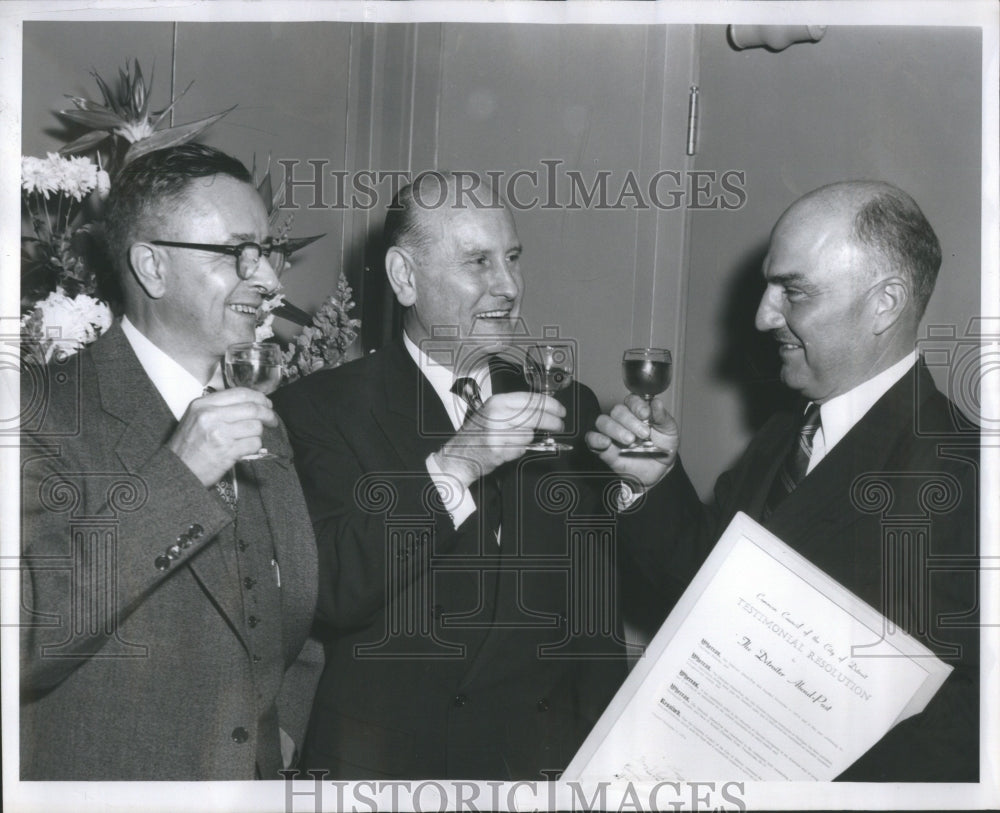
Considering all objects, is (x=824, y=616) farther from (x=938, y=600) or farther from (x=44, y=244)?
(x=44, y=244)

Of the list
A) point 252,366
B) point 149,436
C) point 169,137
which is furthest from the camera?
point 169,137

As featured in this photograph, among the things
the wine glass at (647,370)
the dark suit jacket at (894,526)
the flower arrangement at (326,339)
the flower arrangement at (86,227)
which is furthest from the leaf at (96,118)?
the dark suit jacket at (894,526)

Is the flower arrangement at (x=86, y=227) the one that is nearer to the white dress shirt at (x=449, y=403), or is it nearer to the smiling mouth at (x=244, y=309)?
the smiling mouth at (x=244, y=309)

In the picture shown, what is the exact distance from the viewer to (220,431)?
159 centimetres

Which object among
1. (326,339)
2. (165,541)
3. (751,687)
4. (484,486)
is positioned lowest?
(751,687)

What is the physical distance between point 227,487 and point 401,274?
0.49 meters

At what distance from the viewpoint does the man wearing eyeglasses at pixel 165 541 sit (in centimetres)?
170

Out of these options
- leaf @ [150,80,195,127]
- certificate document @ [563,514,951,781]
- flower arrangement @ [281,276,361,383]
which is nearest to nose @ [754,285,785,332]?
certificate document @ [563,514,951,781]

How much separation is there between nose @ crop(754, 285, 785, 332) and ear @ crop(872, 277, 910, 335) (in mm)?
170

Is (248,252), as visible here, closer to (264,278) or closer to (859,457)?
(264,278)

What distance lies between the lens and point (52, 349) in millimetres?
1802

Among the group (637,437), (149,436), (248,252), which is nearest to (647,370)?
(637,437)

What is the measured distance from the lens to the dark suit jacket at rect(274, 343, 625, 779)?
1788 millimetres

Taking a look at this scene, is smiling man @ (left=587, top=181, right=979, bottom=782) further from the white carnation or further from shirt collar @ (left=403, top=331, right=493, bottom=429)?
the white carnation
